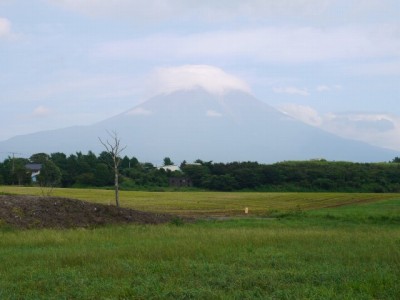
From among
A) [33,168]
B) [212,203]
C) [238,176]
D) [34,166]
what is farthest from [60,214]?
[34,166]

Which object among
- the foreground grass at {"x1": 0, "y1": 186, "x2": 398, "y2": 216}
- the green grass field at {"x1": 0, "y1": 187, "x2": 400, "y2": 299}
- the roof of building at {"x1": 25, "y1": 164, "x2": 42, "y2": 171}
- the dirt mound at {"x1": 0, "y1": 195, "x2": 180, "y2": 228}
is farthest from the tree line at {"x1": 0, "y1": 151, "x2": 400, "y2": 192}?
the green grass field at {"x1": 0, "y1": 187, "x2": 400, "y2": 299}

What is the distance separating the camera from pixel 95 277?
31.1 feet

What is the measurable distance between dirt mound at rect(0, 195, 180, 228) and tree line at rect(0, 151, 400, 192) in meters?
55.8

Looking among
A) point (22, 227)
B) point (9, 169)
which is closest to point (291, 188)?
point (9, 169)

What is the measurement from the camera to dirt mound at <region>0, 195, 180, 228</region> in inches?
840

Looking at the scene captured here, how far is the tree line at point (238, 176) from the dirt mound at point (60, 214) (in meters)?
55.8

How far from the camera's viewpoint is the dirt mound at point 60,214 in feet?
70.0

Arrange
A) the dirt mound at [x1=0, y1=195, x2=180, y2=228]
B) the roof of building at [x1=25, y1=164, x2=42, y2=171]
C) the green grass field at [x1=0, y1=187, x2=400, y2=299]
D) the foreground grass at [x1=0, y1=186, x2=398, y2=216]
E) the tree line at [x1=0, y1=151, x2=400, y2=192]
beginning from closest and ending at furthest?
the green grass field at [x1=0, y1=187, x2=400, y2=299], the dirt mound at [x1=0, y1=195, x2=180, y2=228], the foreground grass at [x1=0, y1=186, x2=398, y2=216], the tree line at [x1=0, y1=151, x2=400, y2=192], the roof of building at [x1=25, y1=164, x2=42, y2=171]

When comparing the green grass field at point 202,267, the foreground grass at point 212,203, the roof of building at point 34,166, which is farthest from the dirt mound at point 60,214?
the roof of building at point 34,166

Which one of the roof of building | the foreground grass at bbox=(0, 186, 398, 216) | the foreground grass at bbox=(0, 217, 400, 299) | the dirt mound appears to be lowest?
the foreground grass at bbox=(0, 186, 398, 216)

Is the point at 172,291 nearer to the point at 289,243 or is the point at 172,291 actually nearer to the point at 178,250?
the point at 178,250

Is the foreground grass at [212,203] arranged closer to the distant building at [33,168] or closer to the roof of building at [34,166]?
the distant building at [33,168]

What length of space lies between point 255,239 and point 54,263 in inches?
236

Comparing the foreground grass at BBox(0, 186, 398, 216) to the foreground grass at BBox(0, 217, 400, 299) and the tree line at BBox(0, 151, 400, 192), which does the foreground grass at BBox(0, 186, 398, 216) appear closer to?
the foreground grass at BBox(0, 217, 400, 299)
